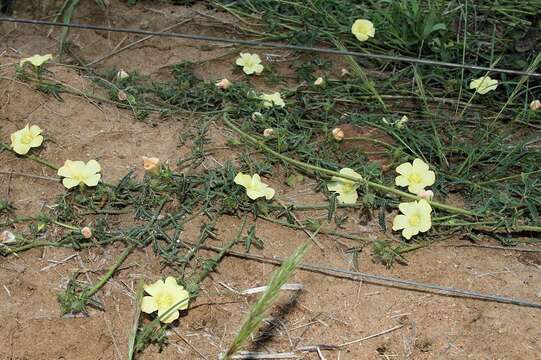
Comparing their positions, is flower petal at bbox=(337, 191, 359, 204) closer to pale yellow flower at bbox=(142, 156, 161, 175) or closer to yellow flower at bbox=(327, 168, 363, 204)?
yellow flower at bbox=(327, 168, 363, 204)

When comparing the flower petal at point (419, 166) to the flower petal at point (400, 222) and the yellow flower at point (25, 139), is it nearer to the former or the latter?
the flower petal at point (400, 222)

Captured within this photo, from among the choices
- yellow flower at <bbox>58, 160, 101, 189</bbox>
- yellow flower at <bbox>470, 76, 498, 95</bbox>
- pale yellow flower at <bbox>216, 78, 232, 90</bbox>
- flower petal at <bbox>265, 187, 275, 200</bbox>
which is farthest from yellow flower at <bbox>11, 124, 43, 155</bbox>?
yellow flower at <bbox>470, 76, 498, 95</bbox>

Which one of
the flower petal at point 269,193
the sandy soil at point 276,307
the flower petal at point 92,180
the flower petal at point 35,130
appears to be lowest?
the sandy soil at point 276,307

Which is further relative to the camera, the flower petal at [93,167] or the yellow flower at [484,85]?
the yellow flower at [484,85]

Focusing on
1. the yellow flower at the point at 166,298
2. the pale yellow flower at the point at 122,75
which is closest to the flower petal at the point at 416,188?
the yellow flower at the point at 166,298

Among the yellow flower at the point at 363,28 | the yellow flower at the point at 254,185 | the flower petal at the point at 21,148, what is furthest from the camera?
the yellow flower at the point at 363,28

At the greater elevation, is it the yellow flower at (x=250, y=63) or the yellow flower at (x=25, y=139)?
the yellow flower at (x=25, y=139)
